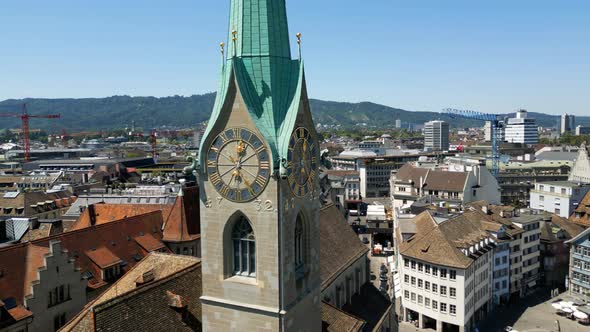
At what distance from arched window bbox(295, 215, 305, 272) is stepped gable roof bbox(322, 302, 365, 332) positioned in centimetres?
911

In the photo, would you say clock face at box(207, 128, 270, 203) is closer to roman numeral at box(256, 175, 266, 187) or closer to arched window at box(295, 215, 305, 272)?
roman numeral at box(256, 175, 266, 187)

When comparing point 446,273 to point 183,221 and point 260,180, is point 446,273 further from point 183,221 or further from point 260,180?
point 260,180

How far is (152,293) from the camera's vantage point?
24.8 metres

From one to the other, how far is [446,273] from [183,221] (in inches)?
1295

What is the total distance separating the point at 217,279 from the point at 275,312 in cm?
327

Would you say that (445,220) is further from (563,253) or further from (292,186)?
(292,186)

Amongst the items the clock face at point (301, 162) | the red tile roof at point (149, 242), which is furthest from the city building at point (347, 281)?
the red tile roof at point (149, 242)

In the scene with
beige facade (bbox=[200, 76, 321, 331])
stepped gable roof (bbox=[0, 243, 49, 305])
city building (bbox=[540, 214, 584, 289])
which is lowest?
city building (bbox=[540, 214, 584, 289])

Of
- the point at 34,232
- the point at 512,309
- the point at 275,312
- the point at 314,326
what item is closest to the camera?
the point at 275,312

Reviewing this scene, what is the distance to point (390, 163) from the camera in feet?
612

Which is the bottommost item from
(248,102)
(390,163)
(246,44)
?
(390,163)

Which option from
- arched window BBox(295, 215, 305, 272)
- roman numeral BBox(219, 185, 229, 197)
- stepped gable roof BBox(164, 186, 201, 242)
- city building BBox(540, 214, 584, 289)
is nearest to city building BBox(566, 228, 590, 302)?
city building BBox(540, 214, 584, 289)

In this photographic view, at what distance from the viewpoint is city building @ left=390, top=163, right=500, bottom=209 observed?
11200 centimetres

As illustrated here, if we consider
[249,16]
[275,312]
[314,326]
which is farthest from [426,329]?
[249,16]
